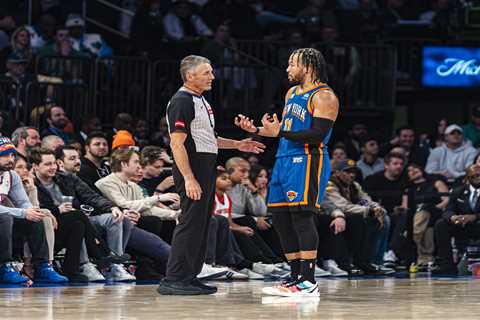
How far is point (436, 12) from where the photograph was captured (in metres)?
18.0

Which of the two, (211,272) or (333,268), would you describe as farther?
(333,268)

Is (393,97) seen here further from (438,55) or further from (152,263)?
(152,263)

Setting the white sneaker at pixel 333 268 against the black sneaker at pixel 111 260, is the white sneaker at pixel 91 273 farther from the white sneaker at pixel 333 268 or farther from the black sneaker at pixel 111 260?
the white sneaker at pixel 333 268

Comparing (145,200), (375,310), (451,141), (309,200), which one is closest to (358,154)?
(451,141)

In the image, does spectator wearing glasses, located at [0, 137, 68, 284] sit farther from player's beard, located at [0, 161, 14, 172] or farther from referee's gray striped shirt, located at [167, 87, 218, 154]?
referee's gray striped shirt, located at [167, 87, 218, 154]

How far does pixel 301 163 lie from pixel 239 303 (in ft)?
3.81

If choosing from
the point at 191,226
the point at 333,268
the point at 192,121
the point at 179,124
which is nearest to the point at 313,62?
the point at 192,121

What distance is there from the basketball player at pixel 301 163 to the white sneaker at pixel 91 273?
215cm

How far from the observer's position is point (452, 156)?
1430 centimetres

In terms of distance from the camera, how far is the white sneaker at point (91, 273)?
918cm

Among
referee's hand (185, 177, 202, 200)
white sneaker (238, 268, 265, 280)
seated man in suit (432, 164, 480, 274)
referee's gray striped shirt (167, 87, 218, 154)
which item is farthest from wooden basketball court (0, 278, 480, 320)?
seated man in suit (432, 164, 480, 274)

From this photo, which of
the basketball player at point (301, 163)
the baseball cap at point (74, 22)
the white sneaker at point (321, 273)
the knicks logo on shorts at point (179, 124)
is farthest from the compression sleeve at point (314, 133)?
the baseball cap at point (74, 22)

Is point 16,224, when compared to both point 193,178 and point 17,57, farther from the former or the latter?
point 17,57

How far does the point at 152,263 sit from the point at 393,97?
7.56 metres
